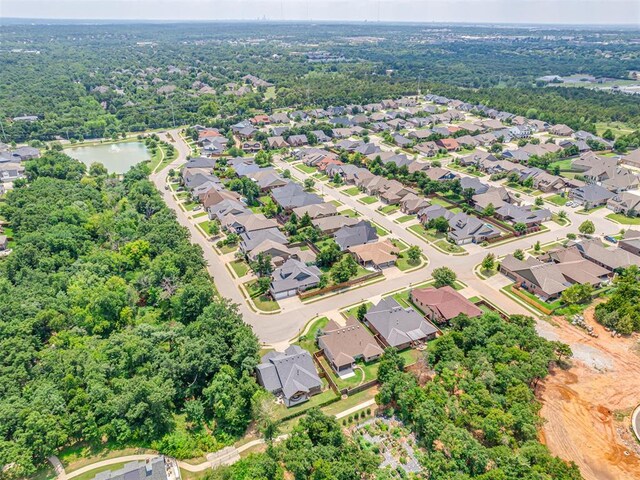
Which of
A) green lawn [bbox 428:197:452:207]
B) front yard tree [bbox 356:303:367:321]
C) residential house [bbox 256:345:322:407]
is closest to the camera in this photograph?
residential house [bbox 256:345:322:407]

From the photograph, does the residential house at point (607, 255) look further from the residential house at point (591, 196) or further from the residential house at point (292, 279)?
the residential house at point (292, 279)

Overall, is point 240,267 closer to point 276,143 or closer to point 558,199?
point 276,143

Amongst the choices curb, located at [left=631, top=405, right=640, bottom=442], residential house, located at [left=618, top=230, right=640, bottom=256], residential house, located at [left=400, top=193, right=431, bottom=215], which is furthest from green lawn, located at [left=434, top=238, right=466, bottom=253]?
curb, located at [left=631, top=405, right=640, bottom=442]

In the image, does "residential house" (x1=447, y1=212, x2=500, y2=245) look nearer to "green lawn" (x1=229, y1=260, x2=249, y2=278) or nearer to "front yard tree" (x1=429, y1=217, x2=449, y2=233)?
"front yard tree" (x1=429, y1=217, x2=449, y2=233)

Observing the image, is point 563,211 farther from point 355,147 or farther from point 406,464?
point 406,464

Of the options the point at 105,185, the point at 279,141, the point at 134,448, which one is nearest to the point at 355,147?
the point at 279,141

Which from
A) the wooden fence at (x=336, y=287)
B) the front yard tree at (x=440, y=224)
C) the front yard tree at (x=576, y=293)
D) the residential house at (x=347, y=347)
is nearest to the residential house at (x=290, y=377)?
the residential house at (x=347, y=347)

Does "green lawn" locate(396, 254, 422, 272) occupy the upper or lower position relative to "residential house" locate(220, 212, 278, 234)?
lower
